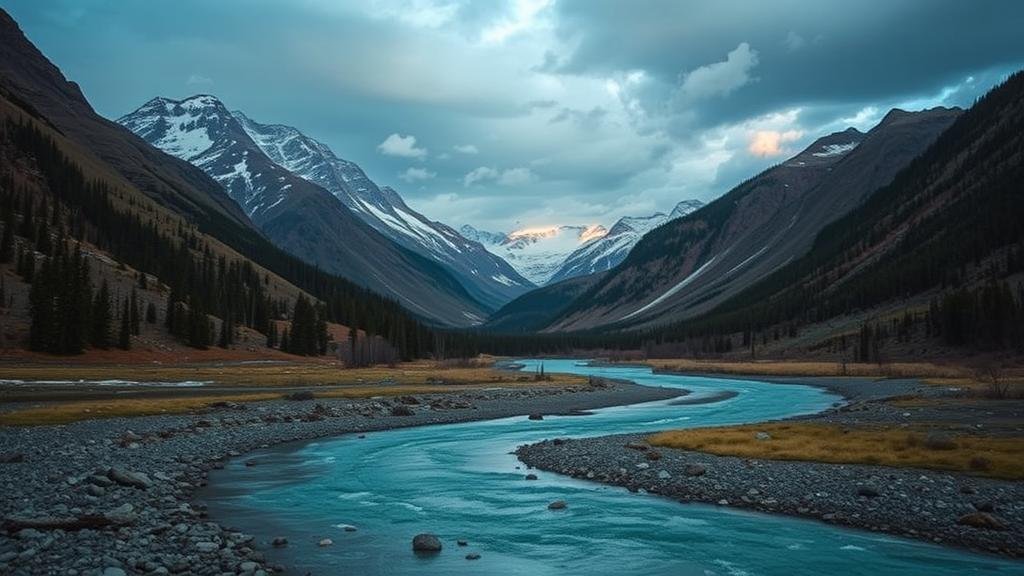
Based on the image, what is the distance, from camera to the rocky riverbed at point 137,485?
57.4 ft

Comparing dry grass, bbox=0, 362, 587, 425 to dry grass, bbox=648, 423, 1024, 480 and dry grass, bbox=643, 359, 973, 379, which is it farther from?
dry grass, bbox=643, 359, 973, 379

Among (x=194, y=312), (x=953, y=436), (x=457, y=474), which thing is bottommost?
(x=457, y=474)

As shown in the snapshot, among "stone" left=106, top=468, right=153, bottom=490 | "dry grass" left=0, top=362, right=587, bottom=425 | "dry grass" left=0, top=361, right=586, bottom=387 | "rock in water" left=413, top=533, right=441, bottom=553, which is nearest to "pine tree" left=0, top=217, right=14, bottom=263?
"dry grass" left=0, top=361, right=586, bottom=387

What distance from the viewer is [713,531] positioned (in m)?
23.4

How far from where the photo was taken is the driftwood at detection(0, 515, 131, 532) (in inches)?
741

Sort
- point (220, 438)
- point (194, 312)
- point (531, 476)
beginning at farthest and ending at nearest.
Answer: point (194, 312), point (220, 438), point (531, 476)

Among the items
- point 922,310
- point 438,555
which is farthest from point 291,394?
point 922,310

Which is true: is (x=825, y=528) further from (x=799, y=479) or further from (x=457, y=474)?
(x=457, y=474)

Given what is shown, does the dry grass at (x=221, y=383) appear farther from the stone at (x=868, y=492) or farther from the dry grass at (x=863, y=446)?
the stone at (x=868, y=492)

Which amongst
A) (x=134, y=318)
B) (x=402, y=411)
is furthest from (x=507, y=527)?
(x=134, y=318)

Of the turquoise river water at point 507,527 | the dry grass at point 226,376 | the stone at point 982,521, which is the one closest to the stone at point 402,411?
the turquoise river water at point 507,527

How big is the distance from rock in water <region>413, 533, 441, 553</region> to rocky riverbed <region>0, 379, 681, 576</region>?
4104 millimetres

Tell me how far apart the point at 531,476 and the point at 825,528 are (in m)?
14.1

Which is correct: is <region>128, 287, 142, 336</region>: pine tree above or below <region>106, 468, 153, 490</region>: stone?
above
